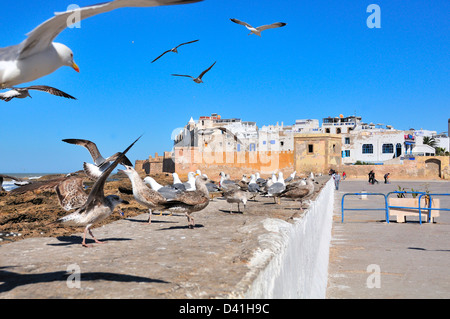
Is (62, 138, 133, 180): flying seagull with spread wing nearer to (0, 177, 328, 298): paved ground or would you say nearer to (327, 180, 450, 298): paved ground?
(0, 177, 328, 298): paved ground

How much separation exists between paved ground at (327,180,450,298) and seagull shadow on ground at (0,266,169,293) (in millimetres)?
4379

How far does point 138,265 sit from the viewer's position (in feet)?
10.6

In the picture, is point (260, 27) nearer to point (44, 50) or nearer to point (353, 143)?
point (44, 50)

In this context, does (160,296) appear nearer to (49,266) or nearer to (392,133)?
(49,266)

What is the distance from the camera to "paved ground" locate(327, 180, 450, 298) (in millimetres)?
6555

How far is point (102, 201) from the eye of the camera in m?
4.66

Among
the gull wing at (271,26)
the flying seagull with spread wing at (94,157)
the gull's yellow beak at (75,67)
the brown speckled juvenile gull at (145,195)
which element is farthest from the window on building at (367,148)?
the gull's yellow beak at (75,67)

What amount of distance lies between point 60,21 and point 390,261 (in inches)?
314

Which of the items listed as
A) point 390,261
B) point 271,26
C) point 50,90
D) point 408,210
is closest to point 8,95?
point 50,90

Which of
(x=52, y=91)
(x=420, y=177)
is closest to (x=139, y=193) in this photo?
(x=52, y=91)

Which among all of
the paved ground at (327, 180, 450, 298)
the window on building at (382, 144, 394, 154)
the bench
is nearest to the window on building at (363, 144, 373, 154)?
the window on building at (382, 144, 394, 154)
